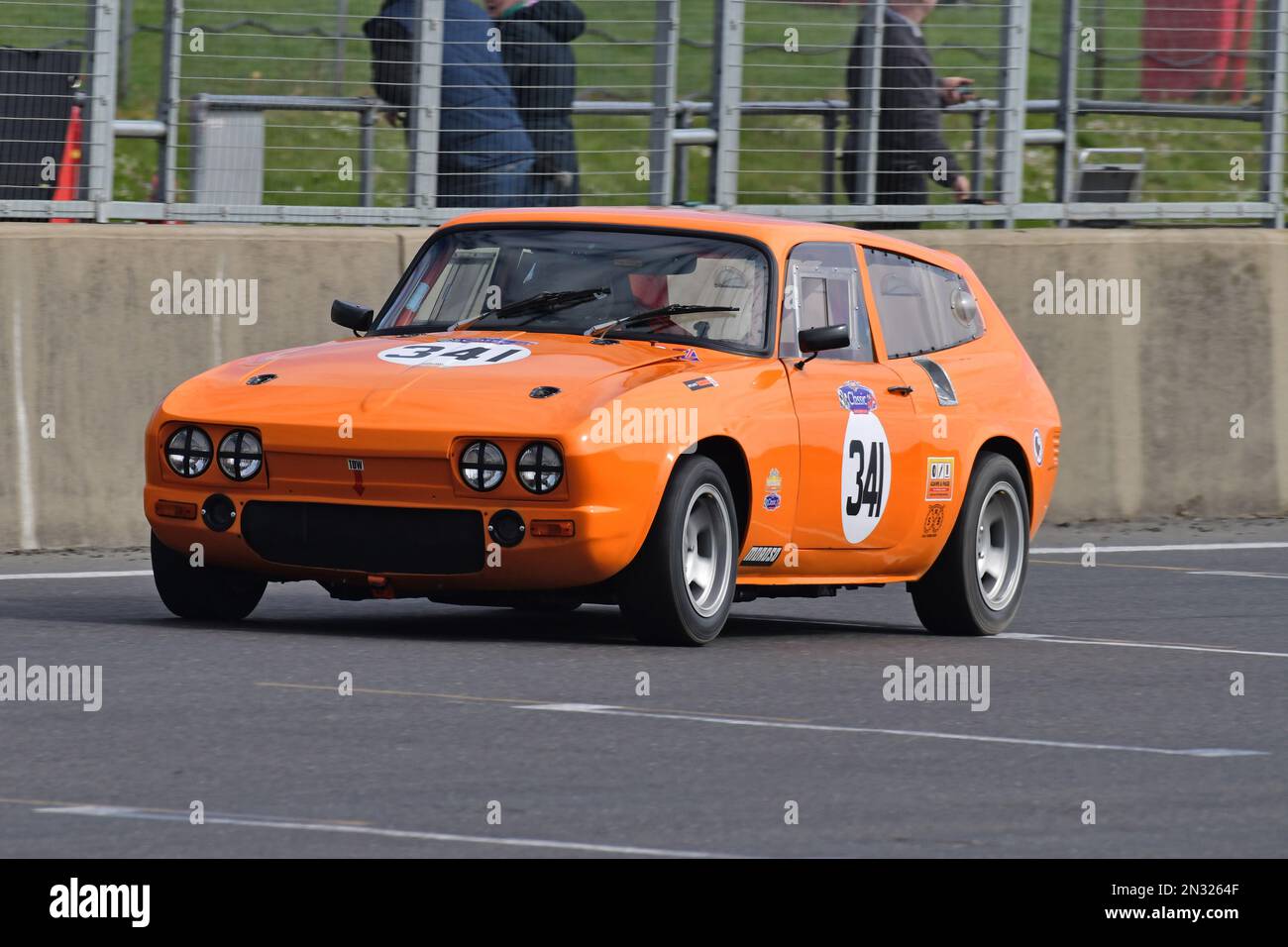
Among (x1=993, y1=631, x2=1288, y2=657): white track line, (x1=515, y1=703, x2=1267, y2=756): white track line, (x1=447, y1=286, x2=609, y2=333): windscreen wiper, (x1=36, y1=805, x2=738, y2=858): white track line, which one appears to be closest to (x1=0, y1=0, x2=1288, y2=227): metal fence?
(x1=447, y1=286, x2=609, y2=333): windscreen wiper

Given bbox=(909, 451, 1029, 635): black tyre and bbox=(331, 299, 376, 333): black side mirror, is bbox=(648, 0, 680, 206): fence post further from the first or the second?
bbox=(331, 299, 376, 333): black side mirror

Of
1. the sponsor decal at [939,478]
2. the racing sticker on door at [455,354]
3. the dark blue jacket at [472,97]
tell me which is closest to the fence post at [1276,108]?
the dark blue jacket at [472,97]

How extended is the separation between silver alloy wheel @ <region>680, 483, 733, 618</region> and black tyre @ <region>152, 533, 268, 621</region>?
5.18 feet

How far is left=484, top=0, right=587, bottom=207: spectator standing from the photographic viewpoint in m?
14.2

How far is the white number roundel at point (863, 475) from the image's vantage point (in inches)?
395

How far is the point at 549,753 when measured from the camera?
23.4 feet

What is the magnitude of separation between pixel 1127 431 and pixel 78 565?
6244 mm

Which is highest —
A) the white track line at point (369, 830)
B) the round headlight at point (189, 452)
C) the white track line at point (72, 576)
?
the round headlight at point (189, 452)

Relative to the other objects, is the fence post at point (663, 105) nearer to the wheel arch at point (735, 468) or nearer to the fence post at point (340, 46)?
the fence post at point (340, 46)

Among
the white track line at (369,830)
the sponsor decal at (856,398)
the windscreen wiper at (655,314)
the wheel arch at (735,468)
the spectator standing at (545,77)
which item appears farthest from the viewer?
the spectator standing at (545,77)

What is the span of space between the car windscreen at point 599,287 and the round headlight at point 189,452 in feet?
3.90

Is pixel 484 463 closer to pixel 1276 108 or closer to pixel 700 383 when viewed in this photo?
pixel 700 383
